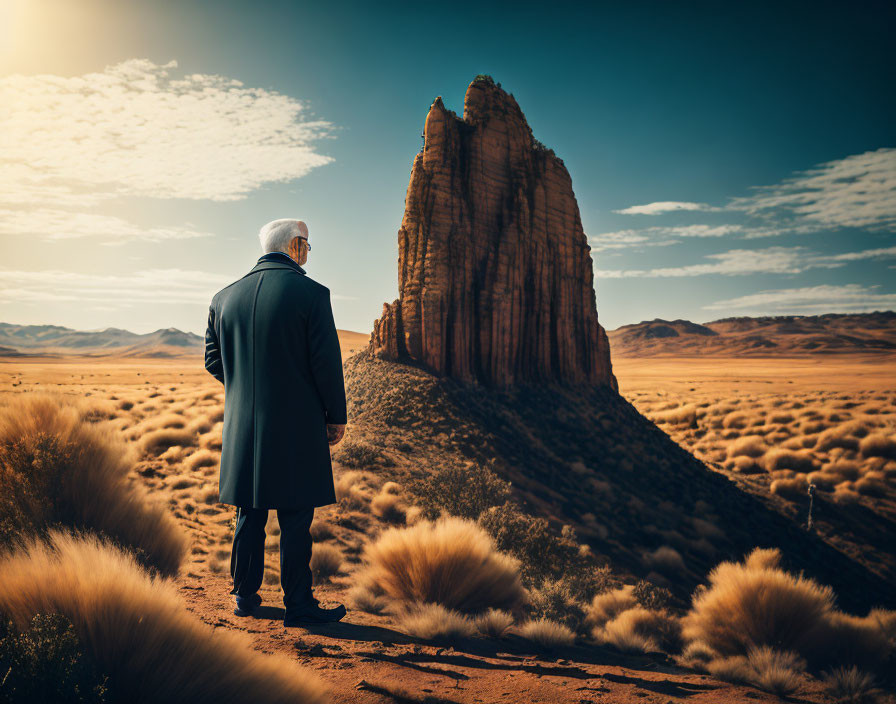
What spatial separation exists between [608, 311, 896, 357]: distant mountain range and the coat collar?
159611 millimetres

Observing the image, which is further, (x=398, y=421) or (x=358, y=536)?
(x=398, y=421)

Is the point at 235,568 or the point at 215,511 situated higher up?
the point at 235,568

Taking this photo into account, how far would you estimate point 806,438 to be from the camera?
3000 centimetres

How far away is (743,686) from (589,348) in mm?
17284

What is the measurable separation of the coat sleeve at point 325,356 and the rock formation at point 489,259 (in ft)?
41.8

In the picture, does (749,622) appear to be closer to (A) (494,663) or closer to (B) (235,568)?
(A) (494,663)

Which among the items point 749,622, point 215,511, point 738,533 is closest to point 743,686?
point 749,622

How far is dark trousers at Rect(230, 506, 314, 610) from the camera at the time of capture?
391cm

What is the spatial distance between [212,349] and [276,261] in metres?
0.90

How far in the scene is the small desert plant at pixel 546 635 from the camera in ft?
16.6

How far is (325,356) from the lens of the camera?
3.74 meters

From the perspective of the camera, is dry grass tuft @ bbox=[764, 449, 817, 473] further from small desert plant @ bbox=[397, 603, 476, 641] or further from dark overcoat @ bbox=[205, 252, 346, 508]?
dark overcoat @ bbox=[205, 252, 346, 508]

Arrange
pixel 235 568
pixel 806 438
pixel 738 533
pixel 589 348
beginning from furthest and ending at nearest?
pixel 806 438, pixel 589 348, pixel 738 533, pixel 235 568

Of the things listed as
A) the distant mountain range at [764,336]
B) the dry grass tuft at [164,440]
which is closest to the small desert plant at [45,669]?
the dry grass tuft at [164,440]
